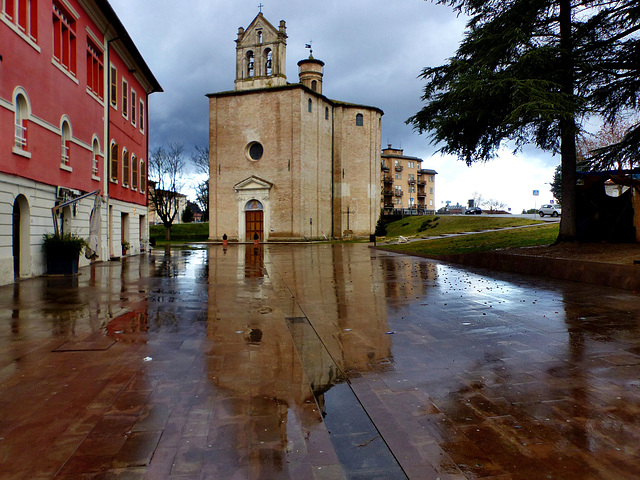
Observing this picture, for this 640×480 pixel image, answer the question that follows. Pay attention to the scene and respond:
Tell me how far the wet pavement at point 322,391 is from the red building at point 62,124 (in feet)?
19.9

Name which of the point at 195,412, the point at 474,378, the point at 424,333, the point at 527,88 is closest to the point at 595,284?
the point at 527,88

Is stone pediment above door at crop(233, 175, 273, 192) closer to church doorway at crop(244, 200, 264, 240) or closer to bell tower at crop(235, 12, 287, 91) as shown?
church doorway at crop(244, 200, 264, 240)

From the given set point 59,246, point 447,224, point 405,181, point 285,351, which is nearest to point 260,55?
point 447,224

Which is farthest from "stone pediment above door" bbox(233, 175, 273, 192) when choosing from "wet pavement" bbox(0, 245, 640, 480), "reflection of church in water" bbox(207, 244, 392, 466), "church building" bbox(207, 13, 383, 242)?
"wet pavement" bbox(0, 245, 640, 480)

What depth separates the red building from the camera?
12445 millimetres

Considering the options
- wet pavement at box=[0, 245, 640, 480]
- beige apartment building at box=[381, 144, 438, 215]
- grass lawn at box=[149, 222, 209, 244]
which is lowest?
wet pavement at box=[0, 245, 640, 480]

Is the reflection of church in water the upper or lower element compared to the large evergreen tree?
lower

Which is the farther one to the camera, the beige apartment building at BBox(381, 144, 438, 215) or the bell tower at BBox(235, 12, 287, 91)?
the beige apartment building at BBox(381, 144, 438, 215)

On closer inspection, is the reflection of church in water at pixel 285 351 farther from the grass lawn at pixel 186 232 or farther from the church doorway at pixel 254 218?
the grass lawn at pixel 186 232

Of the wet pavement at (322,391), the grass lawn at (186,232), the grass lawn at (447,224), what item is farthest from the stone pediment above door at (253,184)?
the wet pavement at (322,391)

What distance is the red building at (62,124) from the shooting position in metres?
12.4

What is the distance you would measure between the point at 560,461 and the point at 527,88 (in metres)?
11.9

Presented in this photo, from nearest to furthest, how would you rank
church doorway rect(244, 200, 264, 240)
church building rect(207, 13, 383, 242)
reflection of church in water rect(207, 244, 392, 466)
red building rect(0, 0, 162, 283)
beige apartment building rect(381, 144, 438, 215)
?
Result: reflection of church in water rect(207, 244, 392, 466)
red building rect(0, 0, 162, 283)
church building rect(207, 13, 383, 242)
church doorway rect(244, 200, 264, 240)
beige apartment building rect(381, 144, 438, 215)

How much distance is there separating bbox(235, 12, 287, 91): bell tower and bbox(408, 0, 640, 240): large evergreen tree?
31861 mm
